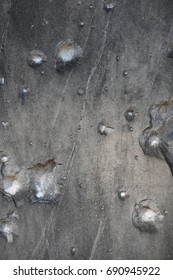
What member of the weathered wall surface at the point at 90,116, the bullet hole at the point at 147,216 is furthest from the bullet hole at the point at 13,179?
the bullet hole at the point at 147,216

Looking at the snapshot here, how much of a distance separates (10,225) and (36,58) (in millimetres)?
173

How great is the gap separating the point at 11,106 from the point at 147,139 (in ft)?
0.46

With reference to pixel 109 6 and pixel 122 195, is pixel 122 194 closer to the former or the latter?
pixel 122 195

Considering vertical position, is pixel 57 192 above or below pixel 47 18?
below

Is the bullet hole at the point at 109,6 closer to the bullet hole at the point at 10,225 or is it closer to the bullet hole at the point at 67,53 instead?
the bullet hole at the point at 67,53

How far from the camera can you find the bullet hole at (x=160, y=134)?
21.2 inches

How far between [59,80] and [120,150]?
94 mm

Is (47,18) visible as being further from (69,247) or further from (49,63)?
(69,247)

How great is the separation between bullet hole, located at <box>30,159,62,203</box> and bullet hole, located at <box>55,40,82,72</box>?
10cm

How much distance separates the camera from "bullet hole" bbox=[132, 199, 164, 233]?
55cm

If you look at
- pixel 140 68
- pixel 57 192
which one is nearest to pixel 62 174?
pixel 57 192

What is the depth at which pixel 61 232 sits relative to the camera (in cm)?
56

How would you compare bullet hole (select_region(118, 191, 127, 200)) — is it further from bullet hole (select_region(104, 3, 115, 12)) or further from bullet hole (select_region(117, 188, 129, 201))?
bullet hole (select_region(104, 3, 115, 12))

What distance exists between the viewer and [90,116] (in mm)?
→ 551
